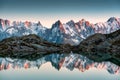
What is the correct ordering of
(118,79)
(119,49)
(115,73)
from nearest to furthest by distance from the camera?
(118,79) → (115,73) → (119,49)

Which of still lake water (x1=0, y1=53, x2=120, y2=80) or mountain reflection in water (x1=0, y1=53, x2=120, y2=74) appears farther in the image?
mountain reflection in water (x1=0, y1=53, x2=120, y2=74)

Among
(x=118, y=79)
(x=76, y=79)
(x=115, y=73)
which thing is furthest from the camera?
(x=115, y=73)

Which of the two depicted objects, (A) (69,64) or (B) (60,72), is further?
(A) (69,64)

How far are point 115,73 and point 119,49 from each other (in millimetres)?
130847

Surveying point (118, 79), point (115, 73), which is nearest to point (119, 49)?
point (115, 73)

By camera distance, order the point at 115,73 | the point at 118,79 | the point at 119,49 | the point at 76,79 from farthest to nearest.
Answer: the point at 119,49, the point at 115,73, the point at 76,79, the point at 118,79

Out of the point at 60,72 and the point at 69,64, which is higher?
the point at 69,64

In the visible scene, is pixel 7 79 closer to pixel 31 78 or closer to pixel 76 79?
pixel 31 78

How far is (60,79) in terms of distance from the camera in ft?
202

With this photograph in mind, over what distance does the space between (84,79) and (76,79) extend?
178cm

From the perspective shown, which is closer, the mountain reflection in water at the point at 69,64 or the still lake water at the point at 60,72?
the still lake water at the point at 60,72

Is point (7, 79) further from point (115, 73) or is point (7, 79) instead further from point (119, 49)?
point (119, 49)

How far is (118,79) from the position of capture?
57281 millimetres

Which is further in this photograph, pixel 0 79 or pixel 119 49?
pixel 119 49
